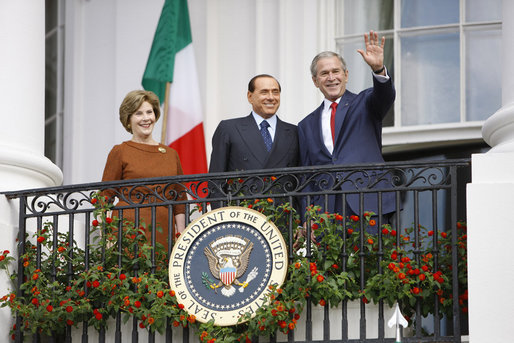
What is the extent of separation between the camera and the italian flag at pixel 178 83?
40.8 feet

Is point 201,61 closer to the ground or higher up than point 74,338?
higher up

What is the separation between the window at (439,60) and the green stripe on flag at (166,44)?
5.00 ft

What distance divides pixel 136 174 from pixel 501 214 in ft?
9.01

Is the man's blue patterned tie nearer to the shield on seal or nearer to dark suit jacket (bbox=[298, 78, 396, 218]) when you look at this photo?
dark suit jacket (bbox=[298, 78, 396, 218])

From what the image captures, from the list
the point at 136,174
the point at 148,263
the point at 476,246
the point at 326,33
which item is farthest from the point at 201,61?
the point at 476,246

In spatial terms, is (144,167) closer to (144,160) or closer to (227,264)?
(144,160)

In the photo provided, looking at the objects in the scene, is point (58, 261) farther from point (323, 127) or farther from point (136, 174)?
point (323, 127)

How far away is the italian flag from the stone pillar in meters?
1.91

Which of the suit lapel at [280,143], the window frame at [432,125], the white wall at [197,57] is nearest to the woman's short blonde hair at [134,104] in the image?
the suit lapel at [280,143]

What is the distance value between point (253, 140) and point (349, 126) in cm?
74

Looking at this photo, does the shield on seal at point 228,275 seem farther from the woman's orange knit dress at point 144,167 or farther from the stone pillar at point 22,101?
the stone pillar at point 22,101

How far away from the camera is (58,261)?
977 cm

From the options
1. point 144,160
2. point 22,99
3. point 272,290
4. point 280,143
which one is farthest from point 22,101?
point 272,290

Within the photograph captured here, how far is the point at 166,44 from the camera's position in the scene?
1277 cm
